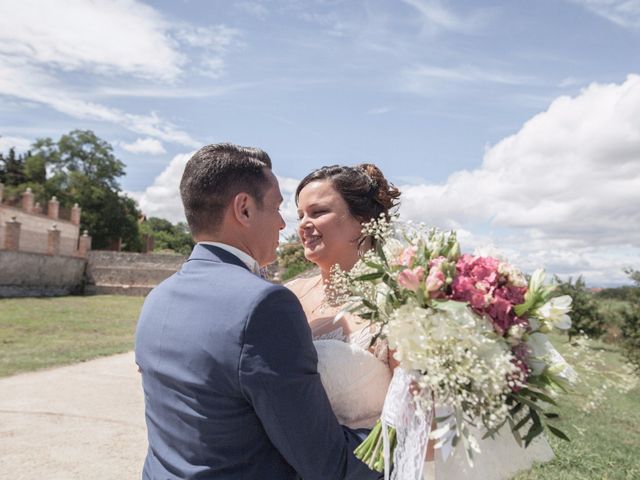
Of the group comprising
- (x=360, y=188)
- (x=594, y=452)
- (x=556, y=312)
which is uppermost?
(x=360, y=188)

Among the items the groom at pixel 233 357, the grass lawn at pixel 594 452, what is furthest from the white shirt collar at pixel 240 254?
the grass lawn at pixel 594 452

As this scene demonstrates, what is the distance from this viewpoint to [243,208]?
74.5 inches

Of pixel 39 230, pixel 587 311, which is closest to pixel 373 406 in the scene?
pixel 587 311

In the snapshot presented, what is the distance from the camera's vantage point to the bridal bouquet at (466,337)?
1665 millimetres

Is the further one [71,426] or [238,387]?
[71,426]

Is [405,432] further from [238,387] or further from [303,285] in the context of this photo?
[303,285]

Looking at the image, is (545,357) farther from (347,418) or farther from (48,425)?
(48,425)

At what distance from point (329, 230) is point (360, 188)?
0.28 meters

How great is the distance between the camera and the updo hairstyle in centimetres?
301

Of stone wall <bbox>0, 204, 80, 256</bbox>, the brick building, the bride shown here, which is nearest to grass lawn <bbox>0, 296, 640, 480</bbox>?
the bride

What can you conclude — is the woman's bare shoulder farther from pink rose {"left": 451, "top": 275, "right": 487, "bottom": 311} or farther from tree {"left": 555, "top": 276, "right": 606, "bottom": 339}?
tree {"left": 555, "top": 276, "right": 606, "bottom": 339}

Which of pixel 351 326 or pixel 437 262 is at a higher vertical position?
pixel 437 262

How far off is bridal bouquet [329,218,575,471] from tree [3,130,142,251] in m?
50.9

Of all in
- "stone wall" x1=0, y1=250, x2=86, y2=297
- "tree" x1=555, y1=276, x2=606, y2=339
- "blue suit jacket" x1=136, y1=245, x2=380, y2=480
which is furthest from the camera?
"stone wall" x1=0, y1=250, x2=86, y2=297
